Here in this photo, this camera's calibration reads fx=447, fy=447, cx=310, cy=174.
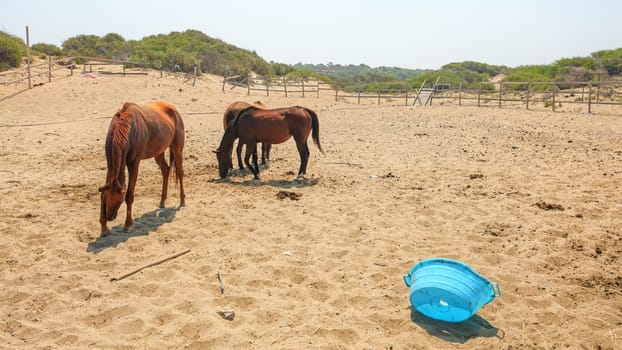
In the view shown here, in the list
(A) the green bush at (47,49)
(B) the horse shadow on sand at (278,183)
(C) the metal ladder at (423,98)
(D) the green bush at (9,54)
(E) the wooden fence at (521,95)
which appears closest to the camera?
(B) the horse shadow on sand at (278,183)

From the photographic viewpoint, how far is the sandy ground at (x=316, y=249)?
3395 millimetres

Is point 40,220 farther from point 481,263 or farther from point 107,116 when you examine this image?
point 107,116

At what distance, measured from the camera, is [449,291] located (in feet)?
10.7

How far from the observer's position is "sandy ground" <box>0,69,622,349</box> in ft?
11.1

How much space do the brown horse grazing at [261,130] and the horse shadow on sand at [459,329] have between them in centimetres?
524

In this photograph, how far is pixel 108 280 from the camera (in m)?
4.18

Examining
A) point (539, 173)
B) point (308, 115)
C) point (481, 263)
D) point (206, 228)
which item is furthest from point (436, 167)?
point (206, 228)

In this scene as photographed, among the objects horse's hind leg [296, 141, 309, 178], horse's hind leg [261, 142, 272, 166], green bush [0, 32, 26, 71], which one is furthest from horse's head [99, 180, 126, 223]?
green bush [0, 32, 26, 71]

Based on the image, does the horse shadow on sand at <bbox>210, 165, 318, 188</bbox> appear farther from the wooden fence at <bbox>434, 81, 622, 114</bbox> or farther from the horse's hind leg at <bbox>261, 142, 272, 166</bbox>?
the wooden fence at <bbox>434, 81, 622, 114</bbox>

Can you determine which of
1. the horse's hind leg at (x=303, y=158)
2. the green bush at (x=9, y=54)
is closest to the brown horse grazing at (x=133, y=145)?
the horse's hind leg at (x=303, y=158)

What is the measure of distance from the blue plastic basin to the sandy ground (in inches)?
5.0

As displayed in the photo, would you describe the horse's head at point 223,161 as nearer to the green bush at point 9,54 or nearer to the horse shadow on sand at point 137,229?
the horse shadow on sand at point 137,229

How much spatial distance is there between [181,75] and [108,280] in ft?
80.6

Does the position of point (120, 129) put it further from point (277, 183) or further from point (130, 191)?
point (277, 183)
